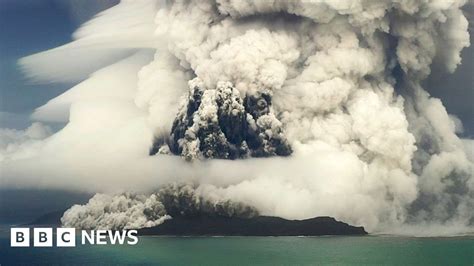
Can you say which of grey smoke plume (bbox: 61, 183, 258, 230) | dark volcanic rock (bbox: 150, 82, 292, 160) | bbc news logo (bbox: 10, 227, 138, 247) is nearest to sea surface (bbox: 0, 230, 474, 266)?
bbc news logo (bbox: 10, 227, 138, 247)

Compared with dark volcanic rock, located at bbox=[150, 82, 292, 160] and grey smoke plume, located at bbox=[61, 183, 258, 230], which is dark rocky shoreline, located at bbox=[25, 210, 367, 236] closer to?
grey smoke plume, located at bbox=[61, 183, 258, 230]

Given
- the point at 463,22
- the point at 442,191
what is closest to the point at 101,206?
the point at 442,191

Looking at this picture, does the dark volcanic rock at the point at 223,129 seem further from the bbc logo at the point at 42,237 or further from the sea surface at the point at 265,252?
the bbc logo at the point at 42,237

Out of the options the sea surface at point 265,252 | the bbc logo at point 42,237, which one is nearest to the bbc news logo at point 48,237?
the bbc logo at point 42,237

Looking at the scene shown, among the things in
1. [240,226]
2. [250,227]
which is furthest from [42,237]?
[250,227]

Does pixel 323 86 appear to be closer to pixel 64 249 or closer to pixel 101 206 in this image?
pixel 101 206

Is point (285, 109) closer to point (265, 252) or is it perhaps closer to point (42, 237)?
point (265, 252)

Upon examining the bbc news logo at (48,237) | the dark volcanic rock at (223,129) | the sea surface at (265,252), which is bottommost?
the sea surface at (265,252)
